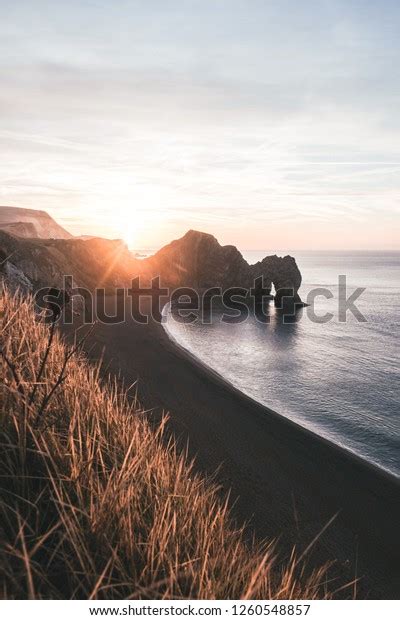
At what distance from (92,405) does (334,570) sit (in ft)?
18.7

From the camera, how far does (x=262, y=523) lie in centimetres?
941

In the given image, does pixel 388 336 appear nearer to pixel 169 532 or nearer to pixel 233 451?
pixel 233 451

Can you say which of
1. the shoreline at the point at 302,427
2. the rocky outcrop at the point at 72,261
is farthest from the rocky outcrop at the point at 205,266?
the shoreline at the point at 302,427

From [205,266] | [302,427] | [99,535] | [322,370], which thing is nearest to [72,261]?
[205,266]

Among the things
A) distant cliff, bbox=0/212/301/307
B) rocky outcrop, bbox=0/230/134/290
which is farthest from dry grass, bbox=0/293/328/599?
distant cliff, bbox=0/212/301/307

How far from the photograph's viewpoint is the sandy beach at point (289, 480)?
869 cm

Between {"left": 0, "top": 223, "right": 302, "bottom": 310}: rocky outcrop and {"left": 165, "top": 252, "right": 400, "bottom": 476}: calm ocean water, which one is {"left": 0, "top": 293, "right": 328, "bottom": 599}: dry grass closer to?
{"left": 165, "top": 252, "right": 400, "bottom": 476}: calm ocean water

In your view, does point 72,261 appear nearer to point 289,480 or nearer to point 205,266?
point 205,266

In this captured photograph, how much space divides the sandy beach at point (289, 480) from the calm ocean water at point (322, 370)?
1601 mm

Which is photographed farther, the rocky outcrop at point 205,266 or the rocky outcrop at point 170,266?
the rocky outcrop at point 205,266

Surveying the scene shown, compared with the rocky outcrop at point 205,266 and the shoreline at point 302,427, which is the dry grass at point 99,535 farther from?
the rocky outcrop at point 205,266

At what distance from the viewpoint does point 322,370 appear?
25625mm

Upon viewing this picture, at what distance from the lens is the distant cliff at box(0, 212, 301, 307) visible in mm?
47094
